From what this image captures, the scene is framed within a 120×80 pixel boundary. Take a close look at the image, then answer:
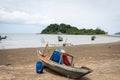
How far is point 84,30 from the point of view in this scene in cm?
16812

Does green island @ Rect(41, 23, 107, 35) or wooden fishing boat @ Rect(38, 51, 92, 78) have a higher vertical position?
green island @ Rect(41, 23, 107, 35)

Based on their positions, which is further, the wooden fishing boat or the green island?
the green island

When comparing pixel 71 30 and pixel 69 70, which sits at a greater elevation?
pixel 71 30

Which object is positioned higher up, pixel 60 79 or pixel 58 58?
pixel 58 58

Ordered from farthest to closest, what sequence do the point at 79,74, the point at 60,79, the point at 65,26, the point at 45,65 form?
the point at 65,26 → the point at 45,65 → the point at 60,79 → the point at 79,74

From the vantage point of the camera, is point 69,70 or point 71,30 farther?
point 71,30

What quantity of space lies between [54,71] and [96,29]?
153920mm

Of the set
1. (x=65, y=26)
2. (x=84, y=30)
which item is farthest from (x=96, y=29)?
(x=65, y=26)

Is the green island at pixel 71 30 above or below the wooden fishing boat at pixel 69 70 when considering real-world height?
above

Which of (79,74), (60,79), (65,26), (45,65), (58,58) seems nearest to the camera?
(79,74)

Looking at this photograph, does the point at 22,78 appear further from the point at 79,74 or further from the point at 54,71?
the point at 79,74

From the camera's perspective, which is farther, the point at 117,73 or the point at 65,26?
the point at 65,26

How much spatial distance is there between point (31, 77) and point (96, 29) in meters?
155

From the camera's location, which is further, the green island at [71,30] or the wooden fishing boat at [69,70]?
the green island at [71,30]
